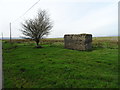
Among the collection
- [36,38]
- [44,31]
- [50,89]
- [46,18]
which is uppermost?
[46,18]

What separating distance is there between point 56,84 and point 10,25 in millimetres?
43378

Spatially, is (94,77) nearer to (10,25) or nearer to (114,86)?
(114,86)

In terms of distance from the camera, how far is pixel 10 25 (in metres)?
41.9

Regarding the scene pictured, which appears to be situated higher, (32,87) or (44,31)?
(44,31)

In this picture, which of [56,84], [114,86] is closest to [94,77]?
[114,86]

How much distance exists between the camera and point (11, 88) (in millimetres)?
4488

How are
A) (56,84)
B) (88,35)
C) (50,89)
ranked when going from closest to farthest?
(50,89)
(56,84)
(88,35)

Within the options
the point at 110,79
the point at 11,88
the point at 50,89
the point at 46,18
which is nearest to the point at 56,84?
the point at 50,89

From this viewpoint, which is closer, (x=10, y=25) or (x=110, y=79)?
(x=110, y=79)

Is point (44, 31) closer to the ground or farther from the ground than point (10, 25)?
closer to the ground

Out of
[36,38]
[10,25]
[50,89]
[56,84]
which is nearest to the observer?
[50,89]

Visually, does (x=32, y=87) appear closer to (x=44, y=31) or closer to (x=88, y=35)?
(x=88, y=35)

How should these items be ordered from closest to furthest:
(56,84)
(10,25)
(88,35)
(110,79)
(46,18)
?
(56,84) < (110,79) < (88,35) < (46,18) < (10,25)

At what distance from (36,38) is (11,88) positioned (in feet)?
64.3
